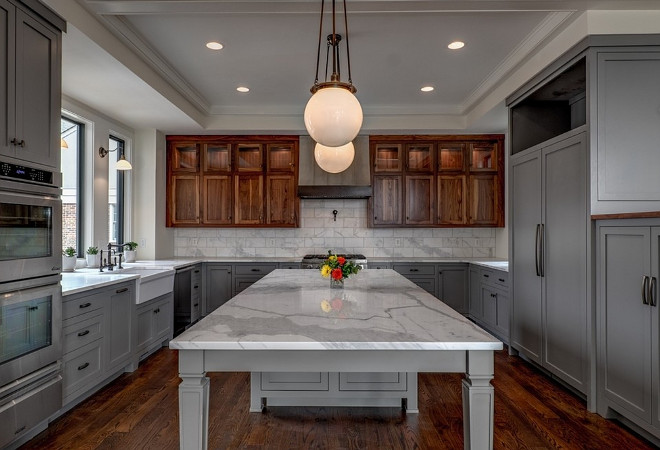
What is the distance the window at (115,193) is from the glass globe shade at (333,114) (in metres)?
3.68

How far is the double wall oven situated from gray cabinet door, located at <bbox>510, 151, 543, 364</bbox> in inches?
141

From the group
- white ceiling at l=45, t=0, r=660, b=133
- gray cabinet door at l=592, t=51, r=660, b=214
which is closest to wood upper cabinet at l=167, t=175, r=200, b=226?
white ceiling at l=45, t=0, r=660, b=133

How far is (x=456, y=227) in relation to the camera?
5.76m

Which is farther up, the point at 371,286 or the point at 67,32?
the point at 67,32

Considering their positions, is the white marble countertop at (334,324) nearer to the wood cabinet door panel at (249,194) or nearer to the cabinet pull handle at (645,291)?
the cabinet pull handle at (645,291)

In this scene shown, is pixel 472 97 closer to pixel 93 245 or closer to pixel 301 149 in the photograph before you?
pixel 301 149

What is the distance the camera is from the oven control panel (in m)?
2.17

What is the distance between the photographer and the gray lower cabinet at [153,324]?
386cm

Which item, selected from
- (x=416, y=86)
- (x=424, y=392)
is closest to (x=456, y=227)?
(x=416, y=86)

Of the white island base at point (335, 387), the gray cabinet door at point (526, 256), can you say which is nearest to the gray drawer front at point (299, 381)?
the white island base at point (335, 387)

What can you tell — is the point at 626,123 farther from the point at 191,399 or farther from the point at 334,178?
the point at 334,178

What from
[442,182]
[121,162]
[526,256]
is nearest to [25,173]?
[121,162]

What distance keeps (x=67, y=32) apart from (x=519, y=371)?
14.0 feet

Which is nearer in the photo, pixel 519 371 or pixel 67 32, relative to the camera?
A: pixel 67 32
